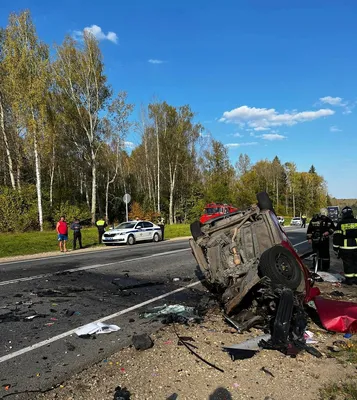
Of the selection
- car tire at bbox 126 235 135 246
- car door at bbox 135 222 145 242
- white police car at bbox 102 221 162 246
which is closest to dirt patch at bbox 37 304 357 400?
white police car at bbox 102 221 162 246

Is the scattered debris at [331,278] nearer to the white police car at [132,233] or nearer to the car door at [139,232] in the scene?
the white police car at [132,233]

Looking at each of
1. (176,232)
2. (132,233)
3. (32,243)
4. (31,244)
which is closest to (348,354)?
(132,233)

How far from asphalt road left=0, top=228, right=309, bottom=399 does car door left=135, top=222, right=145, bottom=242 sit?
28.7 ft

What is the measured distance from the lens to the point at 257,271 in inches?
199

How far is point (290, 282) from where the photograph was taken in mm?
5090

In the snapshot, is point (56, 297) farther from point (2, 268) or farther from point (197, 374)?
point (2, 268)

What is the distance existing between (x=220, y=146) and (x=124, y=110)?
2722 centimetres

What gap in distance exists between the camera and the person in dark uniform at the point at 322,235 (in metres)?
9.02

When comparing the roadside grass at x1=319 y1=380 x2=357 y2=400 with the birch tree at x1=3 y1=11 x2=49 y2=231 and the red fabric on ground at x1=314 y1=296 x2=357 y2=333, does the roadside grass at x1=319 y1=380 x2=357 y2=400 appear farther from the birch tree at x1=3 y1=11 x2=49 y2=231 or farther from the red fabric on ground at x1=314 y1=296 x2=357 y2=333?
the birch tree at x1=3 y1=11 x2=49 y2=231

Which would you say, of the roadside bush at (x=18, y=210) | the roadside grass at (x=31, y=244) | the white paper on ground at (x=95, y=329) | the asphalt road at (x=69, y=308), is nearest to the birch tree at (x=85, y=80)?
the roadside bush at (x=18, y=210)

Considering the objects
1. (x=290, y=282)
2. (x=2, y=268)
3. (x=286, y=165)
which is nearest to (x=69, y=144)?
(x=2, y=268)

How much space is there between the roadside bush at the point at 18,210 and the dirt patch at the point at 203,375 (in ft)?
72.6

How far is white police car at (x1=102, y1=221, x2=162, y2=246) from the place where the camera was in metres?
19.1

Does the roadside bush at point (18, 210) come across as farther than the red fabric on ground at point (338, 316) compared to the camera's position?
Yes
